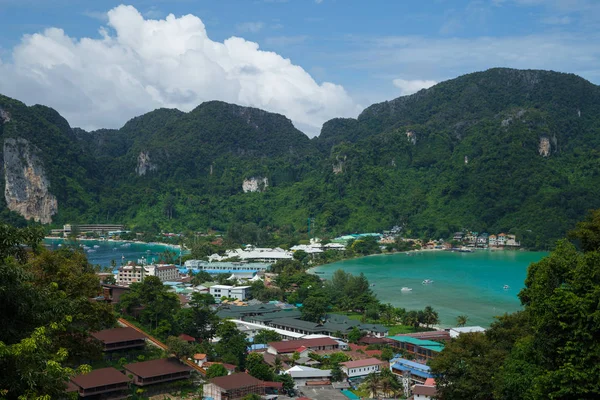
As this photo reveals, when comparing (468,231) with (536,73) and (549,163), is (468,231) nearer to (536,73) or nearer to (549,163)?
(549,163)

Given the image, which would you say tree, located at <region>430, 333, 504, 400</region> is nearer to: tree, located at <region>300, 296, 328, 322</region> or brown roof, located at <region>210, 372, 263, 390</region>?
brown roof, located at <region>210, 372, 263, 390</region>

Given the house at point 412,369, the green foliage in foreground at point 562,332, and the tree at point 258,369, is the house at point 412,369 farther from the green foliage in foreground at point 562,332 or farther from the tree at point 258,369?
the green foliage in foreground at point 562,332

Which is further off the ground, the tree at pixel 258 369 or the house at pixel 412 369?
the tree at pixel 258 369

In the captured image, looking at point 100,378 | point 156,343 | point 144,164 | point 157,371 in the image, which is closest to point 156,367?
point 157,371

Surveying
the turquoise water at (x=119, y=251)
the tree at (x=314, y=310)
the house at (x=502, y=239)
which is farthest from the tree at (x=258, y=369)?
the house at (x=502, y=239)

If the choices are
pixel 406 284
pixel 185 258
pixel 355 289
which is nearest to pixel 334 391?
pixel 355 289
